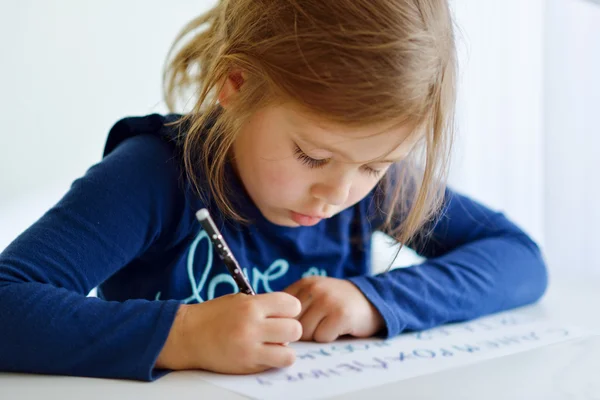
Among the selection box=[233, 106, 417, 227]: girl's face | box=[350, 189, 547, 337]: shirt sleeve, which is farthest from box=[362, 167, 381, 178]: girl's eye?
box=[350, 189, 547, 337]: shirt sleeve

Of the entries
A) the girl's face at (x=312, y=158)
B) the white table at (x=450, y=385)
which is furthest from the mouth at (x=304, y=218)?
the white table at (x=450, y=385)

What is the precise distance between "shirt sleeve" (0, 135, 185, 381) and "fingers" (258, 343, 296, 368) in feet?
0.25

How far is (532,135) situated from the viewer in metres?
1.42

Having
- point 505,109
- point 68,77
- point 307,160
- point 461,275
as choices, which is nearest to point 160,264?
point 307,160

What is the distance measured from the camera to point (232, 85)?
27.1 inches

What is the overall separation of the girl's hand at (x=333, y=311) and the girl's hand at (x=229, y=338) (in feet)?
0.32

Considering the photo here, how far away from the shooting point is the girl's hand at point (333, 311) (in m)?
0.67

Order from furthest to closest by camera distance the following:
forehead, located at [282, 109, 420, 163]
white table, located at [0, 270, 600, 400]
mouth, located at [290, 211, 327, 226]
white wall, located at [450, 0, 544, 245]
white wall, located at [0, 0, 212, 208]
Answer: white wall, located at [450, 0, 544, 245]
white wall, located at [0, 0, 212, 208]
mouth, located at [290, 211, 327, 226]
forehead, located at [282, 109, 420, 163]
white table, located at [0, 270, 600, 400]

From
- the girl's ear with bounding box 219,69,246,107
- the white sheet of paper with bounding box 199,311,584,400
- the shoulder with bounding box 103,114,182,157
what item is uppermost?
the girl's ear with bounding box 219,69,246,107

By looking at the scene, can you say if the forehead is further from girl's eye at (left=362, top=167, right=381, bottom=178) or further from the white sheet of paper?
the white sheet of paper

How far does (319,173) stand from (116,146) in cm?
25

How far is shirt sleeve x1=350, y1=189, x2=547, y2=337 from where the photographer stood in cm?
73

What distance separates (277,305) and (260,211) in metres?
0.22

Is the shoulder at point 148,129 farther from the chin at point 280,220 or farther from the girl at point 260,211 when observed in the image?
the chin at point 280,220
